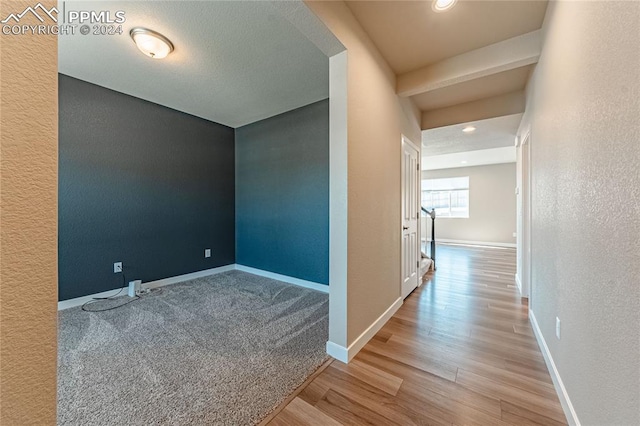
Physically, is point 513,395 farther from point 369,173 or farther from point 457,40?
point 457,40

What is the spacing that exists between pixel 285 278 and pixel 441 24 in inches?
134

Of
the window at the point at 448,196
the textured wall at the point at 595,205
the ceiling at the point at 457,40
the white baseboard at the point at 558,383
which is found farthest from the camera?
the window at the point at 448,196

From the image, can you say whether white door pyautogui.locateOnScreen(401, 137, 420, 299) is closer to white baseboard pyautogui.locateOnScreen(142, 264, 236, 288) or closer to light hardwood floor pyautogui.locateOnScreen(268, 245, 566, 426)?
light hardwood floor pyautogui.locateOnScreen(268, 245, 566, 426)

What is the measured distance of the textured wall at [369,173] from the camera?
173cm

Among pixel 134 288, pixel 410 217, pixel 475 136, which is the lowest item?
pixel 134 288

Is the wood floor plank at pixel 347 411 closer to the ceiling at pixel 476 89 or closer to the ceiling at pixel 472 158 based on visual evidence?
the ceiling at pixel 476 89

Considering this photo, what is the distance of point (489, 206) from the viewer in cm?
696

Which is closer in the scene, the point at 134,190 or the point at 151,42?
the point at 151,42

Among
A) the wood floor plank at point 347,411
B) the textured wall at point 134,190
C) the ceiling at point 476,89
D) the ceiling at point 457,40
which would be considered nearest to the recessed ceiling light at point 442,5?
the ceiling at point 457,40

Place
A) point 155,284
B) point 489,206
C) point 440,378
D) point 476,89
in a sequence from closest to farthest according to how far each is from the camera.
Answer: point 440,378
point 476,89
point 155,284
point 489,206

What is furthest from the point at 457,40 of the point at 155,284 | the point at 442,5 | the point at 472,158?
the point at 472,158

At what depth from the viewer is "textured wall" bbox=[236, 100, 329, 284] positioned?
3285 millimetres

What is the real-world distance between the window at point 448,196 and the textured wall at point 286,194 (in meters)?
5.43

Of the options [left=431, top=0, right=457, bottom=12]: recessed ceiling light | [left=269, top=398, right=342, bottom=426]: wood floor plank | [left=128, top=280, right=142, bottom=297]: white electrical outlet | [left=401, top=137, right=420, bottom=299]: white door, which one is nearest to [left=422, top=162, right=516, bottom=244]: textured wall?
[left=401, top=137, right=420, bottom=299]: white door
